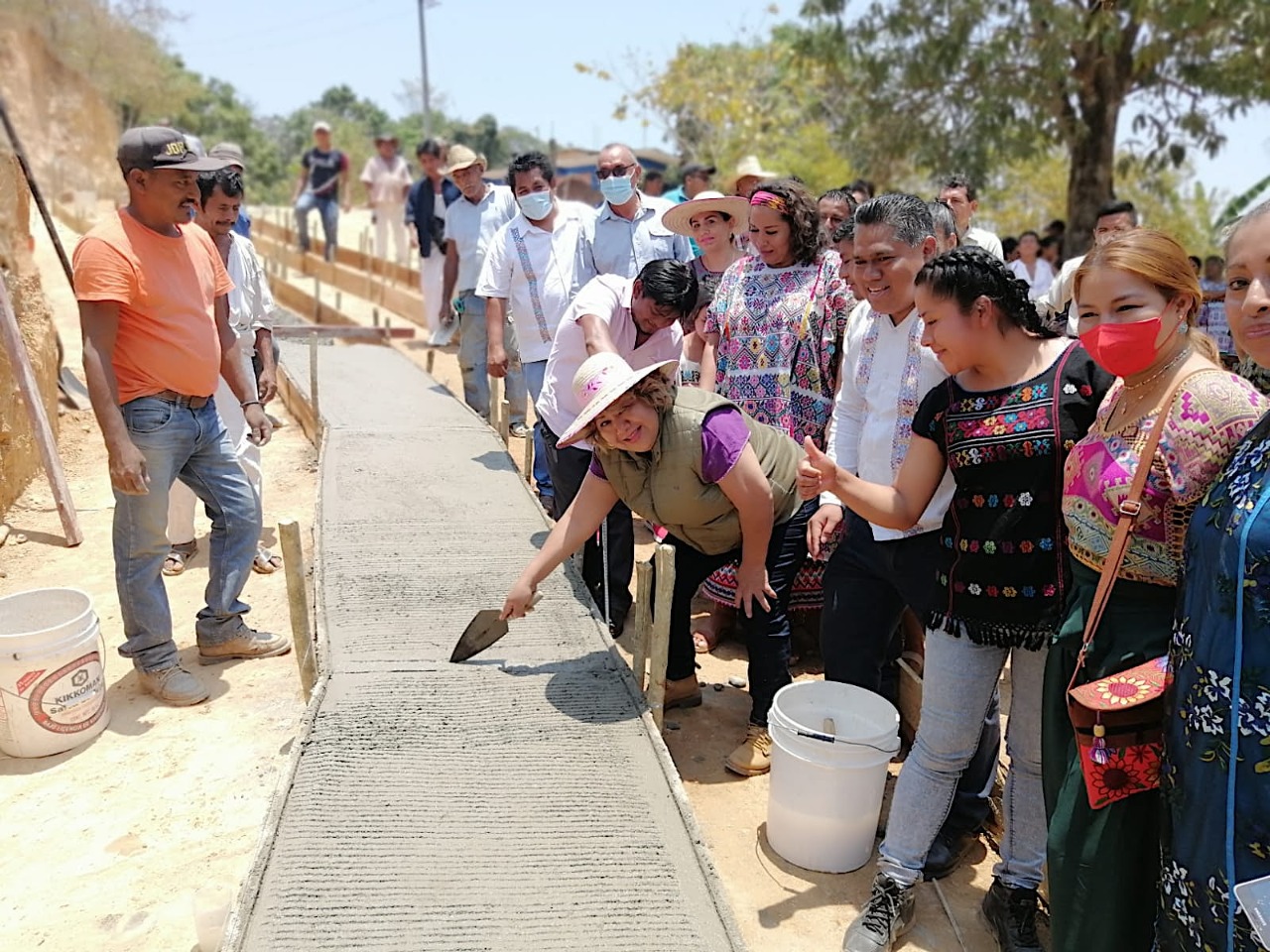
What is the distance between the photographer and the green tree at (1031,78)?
9.62 metres

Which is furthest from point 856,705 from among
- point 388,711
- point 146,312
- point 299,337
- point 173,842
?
point 299,337

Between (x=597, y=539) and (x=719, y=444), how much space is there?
1.51 meters

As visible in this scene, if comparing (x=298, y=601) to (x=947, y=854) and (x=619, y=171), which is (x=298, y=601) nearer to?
(x=947, y=854)

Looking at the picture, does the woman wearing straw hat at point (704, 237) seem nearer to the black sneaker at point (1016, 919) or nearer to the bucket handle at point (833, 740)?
the bucket handle at point (833, 740)

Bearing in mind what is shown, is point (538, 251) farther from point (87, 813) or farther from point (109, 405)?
point (87, 813)

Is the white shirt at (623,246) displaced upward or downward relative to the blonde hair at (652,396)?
upward

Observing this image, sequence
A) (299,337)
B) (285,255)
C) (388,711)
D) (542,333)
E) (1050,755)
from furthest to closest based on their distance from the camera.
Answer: (285,255) < (299,337) < (542,333) < (388,711) < (1050,755)

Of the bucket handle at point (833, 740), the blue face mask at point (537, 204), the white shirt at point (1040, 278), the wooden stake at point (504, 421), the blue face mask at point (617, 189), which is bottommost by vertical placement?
the bucket handle at point (833, 740)

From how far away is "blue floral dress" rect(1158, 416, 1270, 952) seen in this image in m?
1.29

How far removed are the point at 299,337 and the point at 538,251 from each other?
16.2ft

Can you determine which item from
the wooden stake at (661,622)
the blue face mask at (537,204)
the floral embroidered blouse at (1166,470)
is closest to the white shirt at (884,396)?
the wooden stake at (661,622)

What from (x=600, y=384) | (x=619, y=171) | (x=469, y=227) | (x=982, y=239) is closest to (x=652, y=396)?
(x=600, y=384)

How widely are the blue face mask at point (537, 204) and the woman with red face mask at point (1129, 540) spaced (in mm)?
3728

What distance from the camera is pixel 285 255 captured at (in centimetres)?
1634
